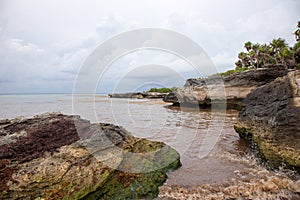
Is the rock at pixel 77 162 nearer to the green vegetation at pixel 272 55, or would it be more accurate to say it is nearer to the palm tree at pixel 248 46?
the green vegetation at pixel 272 55

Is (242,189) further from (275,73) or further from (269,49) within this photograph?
(269,49)

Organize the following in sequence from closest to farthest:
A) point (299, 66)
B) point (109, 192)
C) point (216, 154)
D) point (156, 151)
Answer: point (109, 192), point (156, 151), point (216, 154), point (299, 66)

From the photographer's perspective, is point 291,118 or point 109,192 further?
point 291,118

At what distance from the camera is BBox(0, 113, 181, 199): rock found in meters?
3.02

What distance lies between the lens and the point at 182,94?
2444 cm

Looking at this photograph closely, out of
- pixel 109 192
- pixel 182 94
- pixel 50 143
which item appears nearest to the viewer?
pixel 109 192

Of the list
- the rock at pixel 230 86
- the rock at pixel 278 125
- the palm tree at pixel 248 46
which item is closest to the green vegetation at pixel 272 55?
the palm tree at pixel 248 46

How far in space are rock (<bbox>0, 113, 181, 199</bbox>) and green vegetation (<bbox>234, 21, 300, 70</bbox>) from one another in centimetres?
3688

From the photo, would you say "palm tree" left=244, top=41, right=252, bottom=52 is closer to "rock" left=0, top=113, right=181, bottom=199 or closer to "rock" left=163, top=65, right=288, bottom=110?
"rock" left=163, top=65, right=288, bottom=110

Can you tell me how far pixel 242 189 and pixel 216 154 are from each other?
223cm

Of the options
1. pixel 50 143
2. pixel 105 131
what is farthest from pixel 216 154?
pixel 50 143

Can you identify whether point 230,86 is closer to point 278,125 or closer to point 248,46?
point 278,125

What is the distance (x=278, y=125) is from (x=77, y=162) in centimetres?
504

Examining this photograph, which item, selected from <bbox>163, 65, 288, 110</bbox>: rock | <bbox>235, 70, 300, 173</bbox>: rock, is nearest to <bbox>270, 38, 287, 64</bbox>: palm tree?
<bbox>163, 65, 288, 110</bbox>: rock
